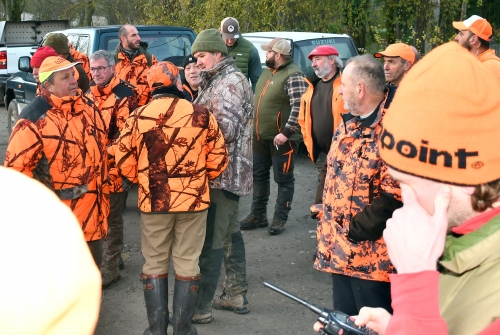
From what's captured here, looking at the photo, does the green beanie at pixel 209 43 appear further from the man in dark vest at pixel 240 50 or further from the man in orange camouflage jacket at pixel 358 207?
the man in dark vest at pixel 240 50

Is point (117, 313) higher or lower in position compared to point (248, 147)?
lower

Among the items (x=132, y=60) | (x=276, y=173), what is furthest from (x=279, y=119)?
(x=132, y=60)

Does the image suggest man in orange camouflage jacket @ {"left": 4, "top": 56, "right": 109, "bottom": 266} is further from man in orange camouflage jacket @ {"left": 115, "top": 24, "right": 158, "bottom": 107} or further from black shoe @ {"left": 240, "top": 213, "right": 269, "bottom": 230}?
black shoe @ {"left": 240, "top": 213, "right": 269, "bottom": 230}

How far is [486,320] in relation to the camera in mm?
1648

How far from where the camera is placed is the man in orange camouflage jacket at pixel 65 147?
467 cm

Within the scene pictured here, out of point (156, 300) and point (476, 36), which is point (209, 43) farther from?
point (476, 36)

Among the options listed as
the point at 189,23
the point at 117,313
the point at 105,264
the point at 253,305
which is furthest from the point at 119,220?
the point at 189,23

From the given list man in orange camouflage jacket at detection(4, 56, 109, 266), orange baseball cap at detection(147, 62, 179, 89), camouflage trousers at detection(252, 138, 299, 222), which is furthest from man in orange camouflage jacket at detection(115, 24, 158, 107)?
orange baseball cap at detection(147, 62, 179, 89)

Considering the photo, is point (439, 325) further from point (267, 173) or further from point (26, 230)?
point (267, 173)

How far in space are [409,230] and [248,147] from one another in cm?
372

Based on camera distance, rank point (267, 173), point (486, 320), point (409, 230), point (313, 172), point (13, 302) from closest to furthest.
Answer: point (13, 302) → point (486, 320) → point (409, 230) → point (267, 173) → point (313, 172)

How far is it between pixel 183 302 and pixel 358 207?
5.47 ft

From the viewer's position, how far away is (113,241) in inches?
249

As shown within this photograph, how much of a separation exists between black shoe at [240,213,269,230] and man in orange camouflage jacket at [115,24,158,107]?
1.81 metres
